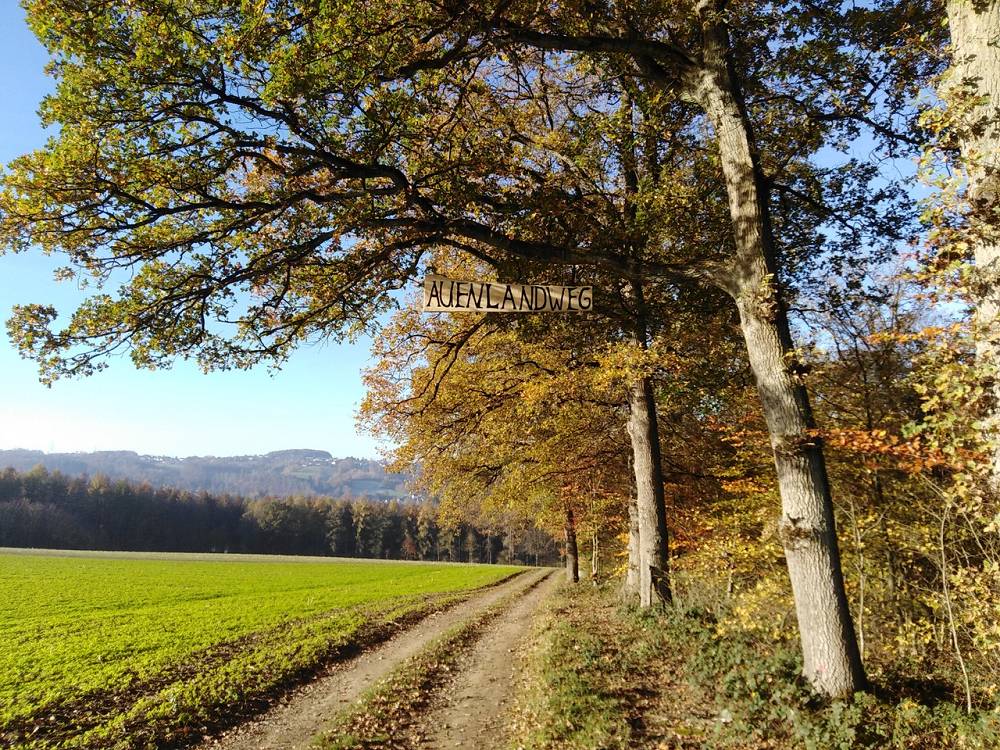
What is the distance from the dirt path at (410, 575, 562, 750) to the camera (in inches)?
259

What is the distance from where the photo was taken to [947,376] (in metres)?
3.47

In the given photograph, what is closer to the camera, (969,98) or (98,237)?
(969,98)

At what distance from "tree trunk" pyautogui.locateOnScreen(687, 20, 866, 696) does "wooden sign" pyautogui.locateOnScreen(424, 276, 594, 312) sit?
5.70 ft

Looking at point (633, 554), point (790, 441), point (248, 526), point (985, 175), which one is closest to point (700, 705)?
point (790, 441)

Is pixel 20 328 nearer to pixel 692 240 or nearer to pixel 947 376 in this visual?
pixel 947 376

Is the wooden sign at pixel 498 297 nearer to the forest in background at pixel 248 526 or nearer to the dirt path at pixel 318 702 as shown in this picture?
the dirt path at pixel 318 702

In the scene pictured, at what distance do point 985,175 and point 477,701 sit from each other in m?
8.58

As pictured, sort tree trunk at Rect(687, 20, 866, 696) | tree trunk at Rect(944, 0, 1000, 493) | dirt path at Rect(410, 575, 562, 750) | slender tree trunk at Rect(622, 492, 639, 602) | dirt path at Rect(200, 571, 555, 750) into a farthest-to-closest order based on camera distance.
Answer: slender tree trunk at Rect(622, 492, 639, 602) → dirt path at Rect(200, 571, 555, 750) → dirt path at Rect(410, 575, 562, 750) → tree trunk at Rect(687, 20, 866, 696) → tree trunk at Rect(944, 0, 1000, 493)

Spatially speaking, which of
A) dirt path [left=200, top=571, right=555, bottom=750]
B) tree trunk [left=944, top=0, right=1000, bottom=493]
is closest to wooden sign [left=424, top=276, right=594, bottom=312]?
tree trunk [left=944, top=0, right=1000, bottom=493]

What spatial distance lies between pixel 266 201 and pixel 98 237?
76.5 inches

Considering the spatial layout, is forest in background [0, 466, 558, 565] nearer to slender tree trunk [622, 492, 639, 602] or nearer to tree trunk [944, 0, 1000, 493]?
slender tree trunk [622, 492, 639, 602]

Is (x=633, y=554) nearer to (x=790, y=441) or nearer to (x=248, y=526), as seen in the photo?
(x=790, y=441)

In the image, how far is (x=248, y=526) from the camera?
108 m

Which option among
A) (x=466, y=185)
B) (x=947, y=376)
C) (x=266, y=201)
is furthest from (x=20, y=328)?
(x=947, y=376)
